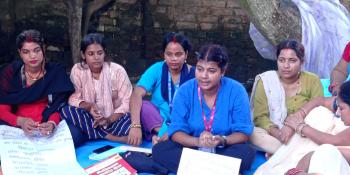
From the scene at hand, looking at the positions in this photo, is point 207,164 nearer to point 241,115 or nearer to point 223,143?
point 223,143

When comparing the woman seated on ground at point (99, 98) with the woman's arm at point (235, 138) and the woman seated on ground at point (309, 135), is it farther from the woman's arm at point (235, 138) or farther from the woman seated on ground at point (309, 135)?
the woman seated on ground at point (309, 135)

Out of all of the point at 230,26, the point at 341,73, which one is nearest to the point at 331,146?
the point at 341,73

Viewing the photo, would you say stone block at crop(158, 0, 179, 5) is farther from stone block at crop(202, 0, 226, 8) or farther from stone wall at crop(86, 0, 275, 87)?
stone block at crop(202, 0, 226, 8)

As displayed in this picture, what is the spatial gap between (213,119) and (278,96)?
2.30 ft

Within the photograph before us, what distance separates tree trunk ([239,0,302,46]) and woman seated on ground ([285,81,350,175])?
154 centimetres

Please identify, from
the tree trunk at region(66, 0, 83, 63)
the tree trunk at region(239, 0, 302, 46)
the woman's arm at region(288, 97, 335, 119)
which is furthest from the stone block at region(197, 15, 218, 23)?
the woman's arm at region(288, 97, 335, 119)

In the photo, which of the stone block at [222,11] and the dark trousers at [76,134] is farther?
the stone block at [222,11]

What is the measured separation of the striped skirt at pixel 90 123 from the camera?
14.8 ft

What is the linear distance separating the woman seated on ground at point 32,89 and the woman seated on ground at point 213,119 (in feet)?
3.50

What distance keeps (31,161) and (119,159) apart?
67 cm

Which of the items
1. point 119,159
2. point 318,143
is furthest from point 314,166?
point 119,159

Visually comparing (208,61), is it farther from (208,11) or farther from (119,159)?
(208,11)

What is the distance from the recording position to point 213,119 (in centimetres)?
394

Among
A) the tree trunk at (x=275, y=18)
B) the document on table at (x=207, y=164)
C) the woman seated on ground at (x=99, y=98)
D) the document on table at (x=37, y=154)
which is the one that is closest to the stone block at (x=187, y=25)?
the tree trunk at (x=275, y=18)
